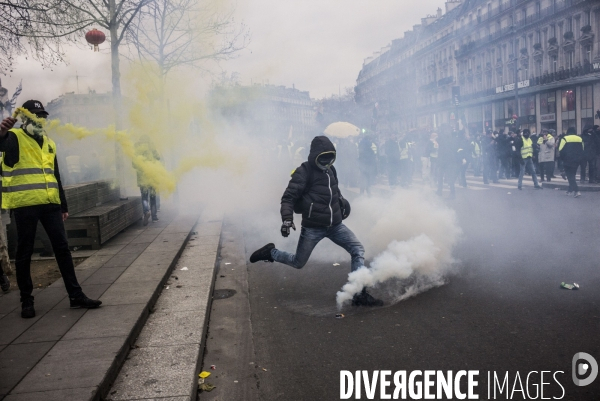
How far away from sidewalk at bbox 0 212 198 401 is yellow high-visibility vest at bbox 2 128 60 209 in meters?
1.07

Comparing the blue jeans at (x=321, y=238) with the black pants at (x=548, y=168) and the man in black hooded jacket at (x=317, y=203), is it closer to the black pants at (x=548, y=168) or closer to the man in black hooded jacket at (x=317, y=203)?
the man in black hooded jacket at (x=317, y=203)

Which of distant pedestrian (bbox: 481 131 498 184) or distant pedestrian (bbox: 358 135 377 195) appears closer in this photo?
distant pedestrian (bbox: 358 135 377 195)

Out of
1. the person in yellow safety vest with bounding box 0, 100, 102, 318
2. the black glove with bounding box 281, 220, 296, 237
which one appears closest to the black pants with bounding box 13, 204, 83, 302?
the person in yellow safety vest with bounding box 0, 100, 102, 318

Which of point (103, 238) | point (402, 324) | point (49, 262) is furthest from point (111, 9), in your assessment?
point (402, 324)

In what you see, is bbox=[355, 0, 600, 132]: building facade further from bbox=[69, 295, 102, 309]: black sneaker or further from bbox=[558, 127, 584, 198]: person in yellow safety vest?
bbox=[69, 295, 102, 309]: black sneaker

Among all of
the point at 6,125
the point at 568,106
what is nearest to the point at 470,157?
the point at 6,125

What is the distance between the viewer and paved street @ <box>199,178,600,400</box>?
370 centimetres

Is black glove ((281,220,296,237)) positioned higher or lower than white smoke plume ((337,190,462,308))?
higher

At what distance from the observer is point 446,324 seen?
4594mm

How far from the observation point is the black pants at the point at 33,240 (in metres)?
4.87

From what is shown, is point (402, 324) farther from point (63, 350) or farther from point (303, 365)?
point (63, 350)

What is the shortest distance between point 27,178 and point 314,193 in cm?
271

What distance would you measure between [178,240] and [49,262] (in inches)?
83.0

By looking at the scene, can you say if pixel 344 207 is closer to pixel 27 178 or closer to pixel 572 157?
pixel 27 178
